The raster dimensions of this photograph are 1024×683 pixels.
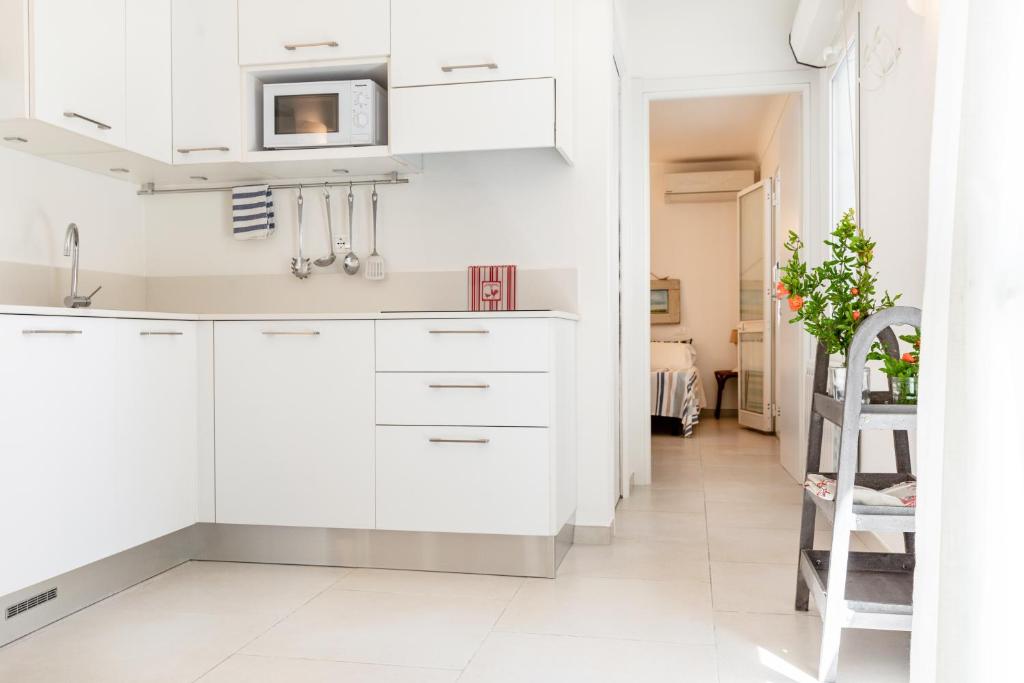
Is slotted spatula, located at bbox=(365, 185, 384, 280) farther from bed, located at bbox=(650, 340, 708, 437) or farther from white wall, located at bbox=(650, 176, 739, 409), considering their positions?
white wall, located at bbox=(650, 176, 739, 409)

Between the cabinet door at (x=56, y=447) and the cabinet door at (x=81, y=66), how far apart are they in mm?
701

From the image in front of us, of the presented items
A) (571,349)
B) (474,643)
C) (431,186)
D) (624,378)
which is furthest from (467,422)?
(624,378)

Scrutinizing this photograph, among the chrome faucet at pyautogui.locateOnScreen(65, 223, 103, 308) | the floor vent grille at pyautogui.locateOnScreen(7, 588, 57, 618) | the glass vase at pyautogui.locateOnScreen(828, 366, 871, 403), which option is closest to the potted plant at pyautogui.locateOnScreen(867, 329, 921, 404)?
the glass vase at pyautogui.locateOnScreen(828, 366, 871, 403)

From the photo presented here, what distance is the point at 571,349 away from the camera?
3107 millimetres

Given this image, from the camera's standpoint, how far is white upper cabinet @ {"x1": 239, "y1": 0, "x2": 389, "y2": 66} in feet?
9.71

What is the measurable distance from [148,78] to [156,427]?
128 centimetres

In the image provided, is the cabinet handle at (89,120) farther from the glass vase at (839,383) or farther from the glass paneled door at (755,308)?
the glass paneled door at (755,308)

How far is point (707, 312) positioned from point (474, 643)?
645cm

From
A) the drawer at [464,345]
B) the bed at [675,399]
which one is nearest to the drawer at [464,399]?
the drawer at [464,345]

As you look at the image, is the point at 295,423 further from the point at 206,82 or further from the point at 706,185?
the point at 706,185

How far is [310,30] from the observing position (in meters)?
3.01

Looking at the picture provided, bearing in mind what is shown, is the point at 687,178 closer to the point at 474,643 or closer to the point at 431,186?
the point at 431,186

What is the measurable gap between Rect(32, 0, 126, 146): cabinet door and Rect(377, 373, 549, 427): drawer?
4.08 ft

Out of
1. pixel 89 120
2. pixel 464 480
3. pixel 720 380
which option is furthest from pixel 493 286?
pixel 720 380
